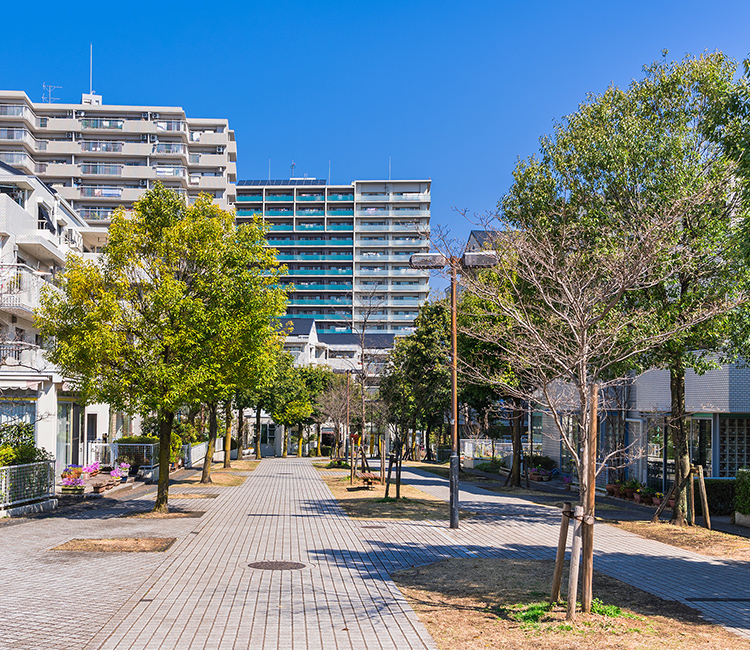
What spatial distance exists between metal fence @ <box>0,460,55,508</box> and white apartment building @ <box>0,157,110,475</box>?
267 centimetres

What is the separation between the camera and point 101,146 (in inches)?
3455

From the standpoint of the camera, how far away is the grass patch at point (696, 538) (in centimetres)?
1493

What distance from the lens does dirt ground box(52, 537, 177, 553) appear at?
45.2ft

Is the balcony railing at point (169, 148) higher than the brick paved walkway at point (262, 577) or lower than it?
higher

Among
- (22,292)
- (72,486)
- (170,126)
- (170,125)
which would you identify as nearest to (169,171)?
(170,126)

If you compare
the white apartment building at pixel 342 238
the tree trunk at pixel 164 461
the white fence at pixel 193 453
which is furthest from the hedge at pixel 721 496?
the white apartment building at pixel 342 238

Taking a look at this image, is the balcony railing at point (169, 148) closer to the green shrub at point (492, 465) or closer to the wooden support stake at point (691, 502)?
the green shrub at point (492, 465)

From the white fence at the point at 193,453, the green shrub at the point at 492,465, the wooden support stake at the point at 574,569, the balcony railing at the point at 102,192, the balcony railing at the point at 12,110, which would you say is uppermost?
the balcony railing at the point at 12,110

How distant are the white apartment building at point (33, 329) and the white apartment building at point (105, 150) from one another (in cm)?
3837

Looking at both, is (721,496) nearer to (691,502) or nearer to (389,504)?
(691,502)

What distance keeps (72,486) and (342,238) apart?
321 ft

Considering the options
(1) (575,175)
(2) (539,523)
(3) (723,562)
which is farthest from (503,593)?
(1) (575,175)

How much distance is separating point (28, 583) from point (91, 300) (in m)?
9.52

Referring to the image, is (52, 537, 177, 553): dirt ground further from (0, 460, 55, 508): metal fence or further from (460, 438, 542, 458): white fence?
(460, 438, 542, 458): white fence
